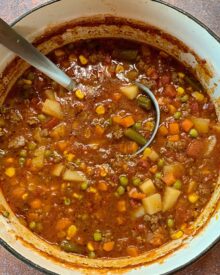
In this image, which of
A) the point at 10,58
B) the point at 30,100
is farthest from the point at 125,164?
the point at 10,58

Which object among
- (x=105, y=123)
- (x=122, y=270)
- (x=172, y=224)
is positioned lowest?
(x=122, y=270)

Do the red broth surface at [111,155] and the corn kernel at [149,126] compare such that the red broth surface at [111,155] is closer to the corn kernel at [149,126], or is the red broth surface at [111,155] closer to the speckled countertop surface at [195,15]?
the corn kernel at [149,126]

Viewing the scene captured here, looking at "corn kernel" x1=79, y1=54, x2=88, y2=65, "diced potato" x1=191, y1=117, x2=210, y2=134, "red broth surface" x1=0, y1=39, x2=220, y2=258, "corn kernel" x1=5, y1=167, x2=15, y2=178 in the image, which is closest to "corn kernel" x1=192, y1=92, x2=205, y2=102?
"red broth surface" x1=0, y1=39, x2=220, y2=258

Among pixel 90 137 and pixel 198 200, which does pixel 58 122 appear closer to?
pixel 90 137

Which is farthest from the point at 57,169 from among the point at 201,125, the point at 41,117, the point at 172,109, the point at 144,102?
the point at 201,125

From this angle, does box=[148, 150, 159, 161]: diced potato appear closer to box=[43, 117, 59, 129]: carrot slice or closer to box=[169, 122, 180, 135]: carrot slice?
box=[169, 122, 180, 135]: carrot slice

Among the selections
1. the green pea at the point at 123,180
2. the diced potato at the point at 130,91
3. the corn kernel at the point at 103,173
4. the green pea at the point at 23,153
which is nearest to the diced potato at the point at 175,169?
the green pea at the point at 123,180

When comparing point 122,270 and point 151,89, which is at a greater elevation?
point 151,89
